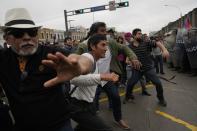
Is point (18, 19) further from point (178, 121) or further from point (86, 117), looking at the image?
point (178, 121)

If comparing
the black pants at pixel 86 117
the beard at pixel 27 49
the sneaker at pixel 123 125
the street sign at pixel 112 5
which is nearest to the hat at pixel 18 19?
the beard at pixel 27 49

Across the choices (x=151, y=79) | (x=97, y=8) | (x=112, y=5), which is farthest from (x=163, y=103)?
(x=97, y=8)

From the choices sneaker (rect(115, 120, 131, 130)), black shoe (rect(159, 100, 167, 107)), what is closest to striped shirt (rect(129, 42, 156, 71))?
black shoe (rect(159, 100, 167, 107))

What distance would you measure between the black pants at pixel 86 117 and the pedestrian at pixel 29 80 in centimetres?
72

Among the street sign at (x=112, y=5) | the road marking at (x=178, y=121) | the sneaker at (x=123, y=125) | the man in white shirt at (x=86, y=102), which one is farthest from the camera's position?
the street sign at (x=112, y=5)

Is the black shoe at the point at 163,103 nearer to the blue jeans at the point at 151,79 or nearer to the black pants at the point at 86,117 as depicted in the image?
the blue jeans at the point at 151,79

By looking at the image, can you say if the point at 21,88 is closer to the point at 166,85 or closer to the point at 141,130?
the point at 141,130

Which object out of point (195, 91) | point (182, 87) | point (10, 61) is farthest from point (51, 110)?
point (182, 87)

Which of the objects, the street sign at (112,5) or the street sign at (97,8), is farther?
the street sign at (97,8)

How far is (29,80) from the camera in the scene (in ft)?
8.82

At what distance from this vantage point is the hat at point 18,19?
281cm

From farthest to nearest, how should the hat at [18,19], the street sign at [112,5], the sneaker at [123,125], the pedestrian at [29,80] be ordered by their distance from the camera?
A: the street sign at [112,5] < the sneaker at [123,125] < the hat at [18,19] < the pedestrian at [29,80]

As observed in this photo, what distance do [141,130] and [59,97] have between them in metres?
3.15

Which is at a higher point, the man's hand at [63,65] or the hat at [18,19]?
the hat at [18,19]
